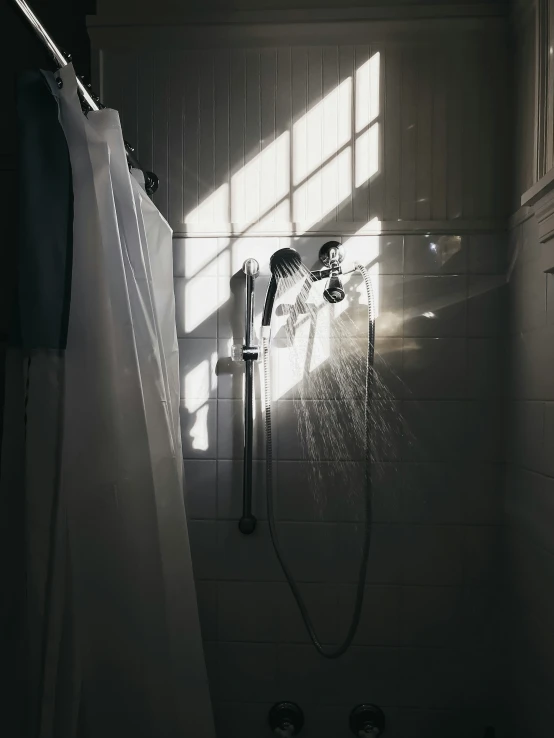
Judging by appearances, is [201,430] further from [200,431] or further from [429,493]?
[429,493]

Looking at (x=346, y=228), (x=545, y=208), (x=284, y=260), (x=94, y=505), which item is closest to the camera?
(x=94, y=505)

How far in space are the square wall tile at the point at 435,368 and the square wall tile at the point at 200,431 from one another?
0.55 metres

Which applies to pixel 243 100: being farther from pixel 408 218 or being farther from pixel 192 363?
pixel 192 363

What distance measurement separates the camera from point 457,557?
150 centimetres

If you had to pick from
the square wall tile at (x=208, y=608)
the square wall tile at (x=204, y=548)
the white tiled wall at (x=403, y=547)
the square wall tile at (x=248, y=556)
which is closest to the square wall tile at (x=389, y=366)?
the white tiled wall at (x=403, y=547)

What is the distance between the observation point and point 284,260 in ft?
4.66

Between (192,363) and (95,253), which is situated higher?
(95,253)

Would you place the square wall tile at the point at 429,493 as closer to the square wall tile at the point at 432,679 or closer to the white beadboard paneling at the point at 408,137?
the square wall tile at the point at 432,679

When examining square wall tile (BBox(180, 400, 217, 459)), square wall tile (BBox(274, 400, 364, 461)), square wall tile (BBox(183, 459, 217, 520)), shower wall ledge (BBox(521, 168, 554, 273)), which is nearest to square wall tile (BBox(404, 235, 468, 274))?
shower wall ledge (BBox(521, 168, 554, 273))

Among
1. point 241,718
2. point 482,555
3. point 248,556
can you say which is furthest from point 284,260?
point 241,718

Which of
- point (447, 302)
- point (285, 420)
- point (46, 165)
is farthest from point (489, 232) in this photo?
point (46, 165)

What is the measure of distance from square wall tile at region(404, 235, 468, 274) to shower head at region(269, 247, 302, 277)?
341 mm

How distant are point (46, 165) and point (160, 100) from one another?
798mm

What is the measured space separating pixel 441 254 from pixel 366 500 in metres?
0.70
